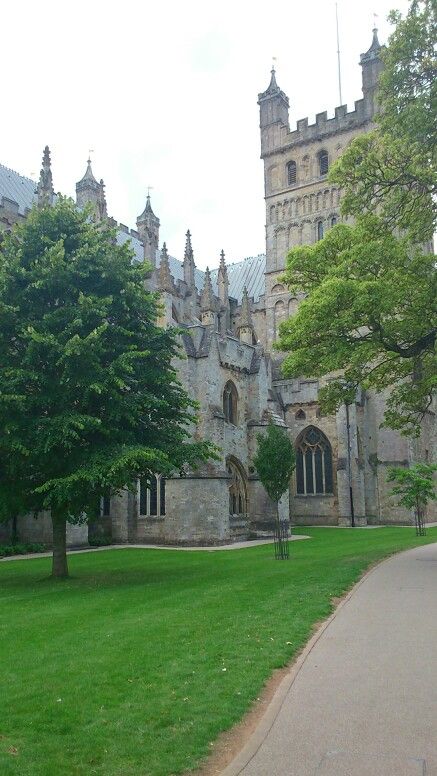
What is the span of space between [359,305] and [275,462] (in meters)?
8.43

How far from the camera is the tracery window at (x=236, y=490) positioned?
30141 millimetres

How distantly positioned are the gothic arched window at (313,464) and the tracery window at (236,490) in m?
10.4

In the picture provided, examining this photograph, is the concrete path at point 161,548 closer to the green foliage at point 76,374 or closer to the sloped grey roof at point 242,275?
the green foliage at point 76,374

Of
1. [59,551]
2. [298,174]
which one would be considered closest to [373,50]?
[298,174]

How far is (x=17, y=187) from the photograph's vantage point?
42062 mm

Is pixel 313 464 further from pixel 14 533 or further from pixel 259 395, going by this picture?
pixel 14 533

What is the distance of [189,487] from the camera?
27.1 m

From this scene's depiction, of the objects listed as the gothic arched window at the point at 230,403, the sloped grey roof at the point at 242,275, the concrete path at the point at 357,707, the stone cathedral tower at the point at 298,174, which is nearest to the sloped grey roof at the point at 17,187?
the sloped grey roof at the point at 242,275

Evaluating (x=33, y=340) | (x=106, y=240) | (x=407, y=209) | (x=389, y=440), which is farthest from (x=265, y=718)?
(x=389, y=440)

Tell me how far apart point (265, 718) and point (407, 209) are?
15382mm

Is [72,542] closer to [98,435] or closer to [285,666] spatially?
[98,435]

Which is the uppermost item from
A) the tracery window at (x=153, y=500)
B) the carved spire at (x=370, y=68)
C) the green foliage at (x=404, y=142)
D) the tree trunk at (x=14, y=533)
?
the carved spire at (x=370, y=68)

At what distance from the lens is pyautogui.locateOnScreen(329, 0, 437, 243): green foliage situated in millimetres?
15203

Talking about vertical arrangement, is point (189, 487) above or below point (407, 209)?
below
